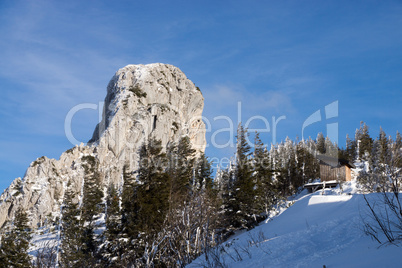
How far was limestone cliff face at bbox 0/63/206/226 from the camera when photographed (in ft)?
266

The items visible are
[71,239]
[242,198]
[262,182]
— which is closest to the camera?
[71,239]

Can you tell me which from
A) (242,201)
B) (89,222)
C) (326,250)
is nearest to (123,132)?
(89,222)

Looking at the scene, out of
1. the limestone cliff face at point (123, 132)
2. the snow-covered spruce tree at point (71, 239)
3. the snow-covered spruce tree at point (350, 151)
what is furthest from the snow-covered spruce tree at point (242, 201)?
the snow-covered spruce tree at point (350, 151)

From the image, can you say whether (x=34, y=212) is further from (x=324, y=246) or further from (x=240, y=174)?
(x=324, y=246)

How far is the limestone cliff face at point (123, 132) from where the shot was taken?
80.9m

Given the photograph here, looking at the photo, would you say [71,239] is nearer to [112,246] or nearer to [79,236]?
[79,236]

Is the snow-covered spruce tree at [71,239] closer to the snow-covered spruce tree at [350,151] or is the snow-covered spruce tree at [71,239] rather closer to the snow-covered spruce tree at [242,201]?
the snow-covered spruce tree at [242,201]

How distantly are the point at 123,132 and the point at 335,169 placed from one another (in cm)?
6076

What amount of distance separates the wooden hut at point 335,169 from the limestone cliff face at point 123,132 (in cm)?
3774

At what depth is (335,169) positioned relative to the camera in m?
49.1

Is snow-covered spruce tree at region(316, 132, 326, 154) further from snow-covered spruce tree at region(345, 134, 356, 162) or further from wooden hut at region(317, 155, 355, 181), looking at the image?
wooden hut at region(317, 155, 355, 181)

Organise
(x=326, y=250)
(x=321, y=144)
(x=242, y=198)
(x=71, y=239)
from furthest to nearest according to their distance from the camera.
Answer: (x=321, y=144), (x=242, y=198), (x=71, y=239), (x=326, y=250)

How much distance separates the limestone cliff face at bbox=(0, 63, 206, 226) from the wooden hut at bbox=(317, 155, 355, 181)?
37740mm

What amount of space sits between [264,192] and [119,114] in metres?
58.9
